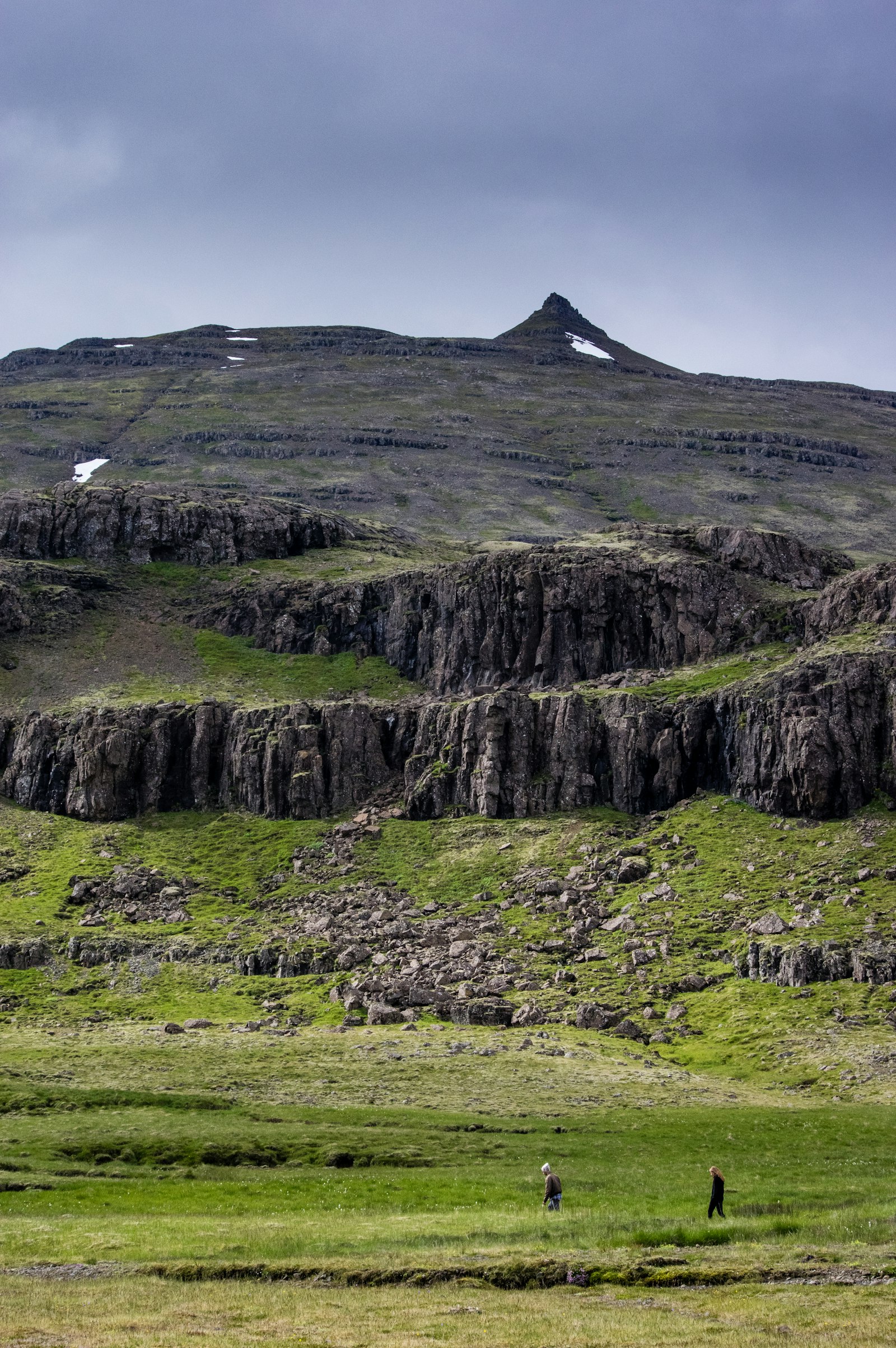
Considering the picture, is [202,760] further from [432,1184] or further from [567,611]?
[432,1184]

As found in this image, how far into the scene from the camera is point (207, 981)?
106125 millimetres

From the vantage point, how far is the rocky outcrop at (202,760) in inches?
5556

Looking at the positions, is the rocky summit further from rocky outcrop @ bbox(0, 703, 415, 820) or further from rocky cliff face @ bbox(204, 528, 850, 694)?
rocky cliff face @ bbox(204, 528, 850, 694)

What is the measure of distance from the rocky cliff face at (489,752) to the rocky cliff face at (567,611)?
15164 millimetres

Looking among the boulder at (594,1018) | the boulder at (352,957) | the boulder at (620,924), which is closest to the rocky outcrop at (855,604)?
the boulder at (620,924)

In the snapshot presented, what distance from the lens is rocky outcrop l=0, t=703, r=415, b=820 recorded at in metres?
141

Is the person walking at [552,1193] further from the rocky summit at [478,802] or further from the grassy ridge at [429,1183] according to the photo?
the rocky summit at [478,802]

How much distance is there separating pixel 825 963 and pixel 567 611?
77105mm

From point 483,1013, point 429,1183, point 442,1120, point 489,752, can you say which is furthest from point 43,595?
point 429,1183

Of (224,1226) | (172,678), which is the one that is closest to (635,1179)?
(224,1226)

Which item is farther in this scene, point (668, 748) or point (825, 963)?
point (668, 748)

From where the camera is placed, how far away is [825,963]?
89.7m

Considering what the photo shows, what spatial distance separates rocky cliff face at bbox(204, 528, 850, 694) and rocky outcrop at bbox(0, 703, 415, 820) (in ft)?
72.5

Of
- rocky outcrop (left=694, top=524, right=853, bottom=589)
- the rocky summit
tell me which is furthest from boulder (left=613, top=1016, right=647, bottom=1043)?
rocky outcrop (left=694, top=524, right=853, bottom=589)
